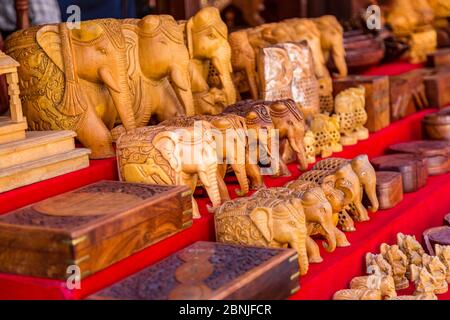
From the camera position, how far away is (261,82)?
323 centimetres

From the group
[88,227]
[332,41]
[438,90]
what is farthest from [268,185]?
[438,90]

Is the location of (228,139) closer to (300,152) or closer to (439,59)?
(300,152)

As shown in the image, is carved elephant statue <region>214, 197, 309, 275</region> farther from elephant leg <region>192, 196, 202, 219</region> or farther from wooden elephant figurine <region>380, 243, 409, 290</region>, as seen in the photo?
wooden elephant figurine <region>380, 243, 409, 290</region>

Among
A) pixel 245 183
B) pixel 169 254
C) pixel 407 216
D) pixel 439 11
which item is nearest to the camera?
pixel 169 254

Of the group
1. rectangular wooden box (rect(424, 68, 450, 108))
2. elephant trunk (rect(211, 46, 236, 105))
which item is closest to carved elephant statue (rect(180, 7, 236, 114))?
elephant trunk (rect(211, 46, 236, 105))

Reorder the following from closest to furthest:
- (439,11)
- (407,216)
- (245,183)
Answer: (245,183) → (407,216) → (439,11)

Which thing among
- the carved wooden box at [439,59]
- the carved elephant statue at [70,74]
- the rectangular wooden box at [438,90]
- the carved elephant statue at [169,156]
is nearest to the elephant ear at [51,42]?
the carved elephant statue at [70,74]

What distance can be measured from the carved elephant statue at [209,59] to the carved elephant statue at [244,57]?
0.64ft

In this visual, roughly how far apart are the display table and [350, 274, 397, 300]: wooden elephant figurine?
2.1 inches

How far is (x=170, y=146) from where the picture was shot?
91.4 inches

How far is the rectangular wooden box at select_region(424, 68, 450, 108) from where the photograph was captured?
13.7 feet

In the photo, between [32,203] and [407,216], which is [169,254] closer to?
[32,203]

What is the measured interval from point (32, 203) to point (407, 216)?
1.30m
